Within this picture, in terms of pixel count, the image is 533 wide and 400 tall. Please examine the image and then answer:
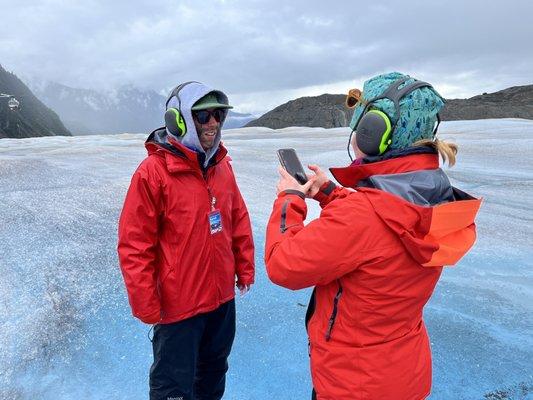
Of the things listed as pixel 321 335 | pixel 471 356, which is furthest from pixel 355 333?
pixel 471 356

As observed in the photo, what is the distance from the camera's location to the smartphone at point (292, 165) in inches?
63.9

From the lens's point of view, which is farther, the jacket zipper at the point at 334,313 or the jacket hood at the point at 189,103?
the jacket hood at the point at 189,103

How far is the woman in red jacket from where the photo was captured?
129 cm

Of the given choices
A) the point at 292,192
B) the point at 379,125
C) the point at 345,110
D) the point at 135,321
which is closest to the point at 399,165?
the point at 379,125

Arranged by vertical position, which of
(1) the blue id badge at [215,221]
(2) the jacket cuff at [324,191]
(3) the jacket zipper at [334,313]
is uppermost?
(2) the jacket cuff at [324,191]

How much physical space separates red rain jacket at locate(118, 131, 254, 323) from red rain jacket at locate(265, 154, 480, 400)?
653 millimetres

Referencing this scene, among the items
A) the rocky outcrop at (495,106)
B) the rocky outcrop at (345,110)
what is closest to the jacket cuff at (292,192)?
the rocky outcrop at (495,106)

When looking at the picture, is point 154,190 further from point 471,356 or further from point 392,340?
point 471,356

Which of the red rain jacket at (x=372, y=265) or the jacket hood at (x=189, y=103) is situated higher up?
the jacket hood at (x=189, y=103)

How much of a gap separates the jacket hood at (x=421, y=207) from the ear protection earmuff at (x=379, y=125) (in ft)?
0.18

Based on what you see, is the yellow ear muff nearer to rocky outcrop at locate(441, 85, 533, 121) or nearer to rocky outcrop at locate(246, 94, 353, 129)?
rocky outcrop at locate(441, 85, 533, 121)

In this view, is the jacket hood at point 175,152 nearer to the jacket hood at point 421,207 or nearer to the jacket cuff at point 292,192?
the jacket cuff at point 292,192

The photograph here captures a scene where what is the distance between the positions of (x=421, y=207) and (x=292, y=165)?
0.55m

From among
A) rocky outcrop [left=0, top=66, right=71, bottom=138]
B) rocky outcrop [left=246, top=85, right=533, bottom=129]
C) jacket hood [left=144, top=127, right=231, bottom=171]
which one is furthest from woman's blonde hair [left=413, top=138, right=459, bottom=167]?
rocky outcrop [left=0, top=66, right=71, bottom=138]
